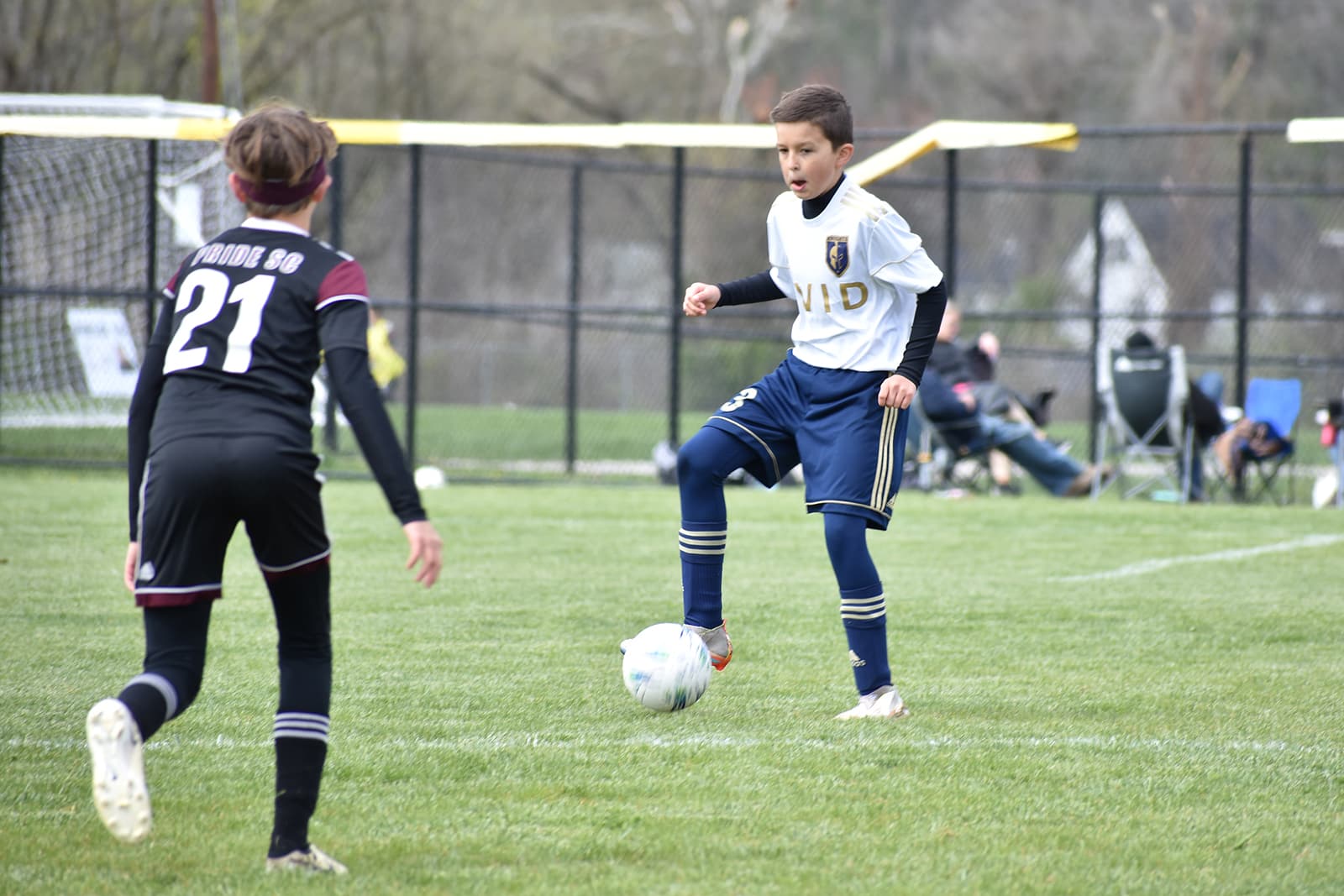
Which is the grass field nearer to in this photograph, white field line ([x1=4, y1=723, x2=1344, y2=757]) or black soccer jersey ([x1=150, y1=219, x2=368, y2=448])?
white field line ([x1=4, y1=723, x2=1344, y2=757])

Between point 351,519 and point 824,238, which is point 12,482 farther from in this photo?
point 824,238

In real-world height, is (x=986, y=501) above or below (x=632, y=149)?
below

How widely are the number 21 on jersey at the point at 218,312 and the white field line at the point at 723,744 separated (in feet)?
4.50

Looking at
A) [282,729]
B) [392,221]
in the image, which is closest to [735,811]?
[282,729]

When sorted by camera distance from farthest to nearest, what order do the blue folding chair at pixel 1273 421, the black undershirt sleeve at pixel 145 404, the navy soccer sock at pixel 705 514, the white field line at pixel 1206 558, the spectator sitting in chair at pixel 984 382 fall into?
the blue folding chair at pixel 1273 421
the spectator sitting in chair at pixel 984 382
the white field line at pixel 1206 558
the navy soccer sock at pixel 705 514
the black undershirt sleeve at pixel 145 404

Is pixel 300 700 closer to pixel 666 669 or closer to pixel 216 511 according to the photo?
pixel 216 511

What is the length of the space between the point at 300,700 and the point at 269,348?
69cm

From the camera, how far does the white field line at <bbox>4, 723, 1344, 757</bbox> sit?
405cm

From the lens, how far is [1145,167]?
98.8 feet

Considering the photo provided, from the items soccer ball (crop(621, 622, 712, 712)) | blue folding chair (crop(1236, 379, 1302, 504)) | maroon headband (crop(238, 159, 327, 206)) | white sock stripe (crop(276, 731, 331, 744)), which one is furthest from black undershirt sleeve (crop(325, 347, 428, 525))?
blue folding chair (crop(1236, 379, 1302, 504))

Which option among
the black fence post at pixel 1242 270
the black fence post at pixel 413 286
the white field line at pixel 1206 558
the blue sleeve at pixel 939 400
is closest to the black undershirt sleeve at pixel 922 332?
the white field line at pixel 1206 558

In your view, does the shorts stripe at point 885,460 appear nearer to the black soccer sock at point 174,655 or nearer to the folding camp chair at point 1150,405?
the black soccer sock at point 174,655

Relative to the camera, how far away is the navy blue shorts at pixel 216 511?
2.93m

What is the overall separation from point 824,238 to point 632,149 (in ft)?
78.0
